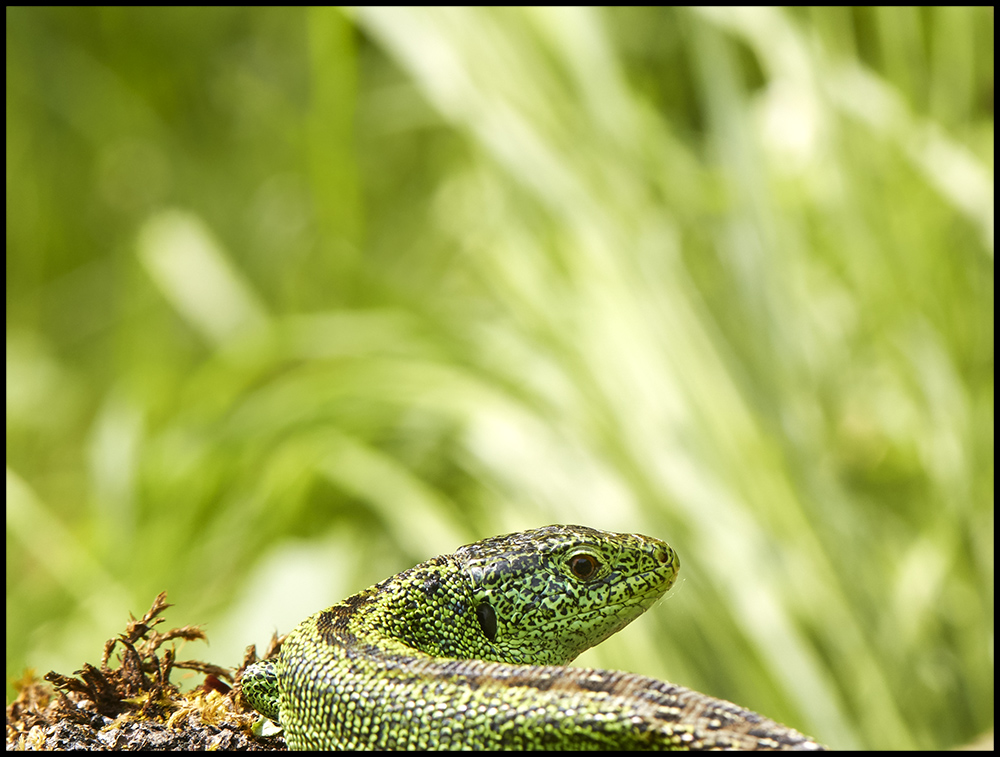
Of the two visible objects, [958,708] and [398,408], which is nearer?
[958,708]

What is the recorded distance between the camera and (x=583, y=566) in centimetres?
166

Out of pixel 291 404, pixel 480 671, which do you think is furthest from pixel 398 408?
pixel 480 671

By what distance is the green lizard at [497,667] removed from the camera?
48.9 inches

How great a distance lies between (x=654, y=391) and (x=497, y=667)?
320cm

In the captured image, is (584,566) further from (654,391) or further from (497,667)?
(654,391)

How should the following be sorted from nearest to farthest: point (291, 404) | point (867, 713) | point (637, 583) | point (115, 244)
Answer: point (637, 583) < point (867, 713) < point (291, 404) < point (115, 244)

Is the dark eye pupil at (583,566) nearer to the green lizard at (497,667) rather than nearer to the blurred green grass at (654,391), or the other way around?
the green lizard at (497,667)

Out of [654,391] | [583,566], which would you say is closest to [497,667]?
[583,566]

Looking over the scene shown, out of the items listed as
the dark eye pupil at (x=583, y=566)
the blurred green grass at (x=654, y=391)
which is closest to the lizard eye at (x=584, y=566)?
the dark eye pupil at (x=583, y=566)

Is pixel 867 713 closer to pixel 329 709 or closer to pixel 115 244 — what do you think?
pixel 329 709

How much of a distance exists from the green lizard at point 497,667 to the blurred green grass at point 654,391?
8.35 ft

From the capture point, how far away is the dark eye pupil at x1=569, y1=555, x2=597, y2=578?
1661 mm

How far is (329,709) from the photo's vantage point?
136 centimetres

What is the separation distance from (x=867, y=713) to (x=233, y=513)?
346cm
